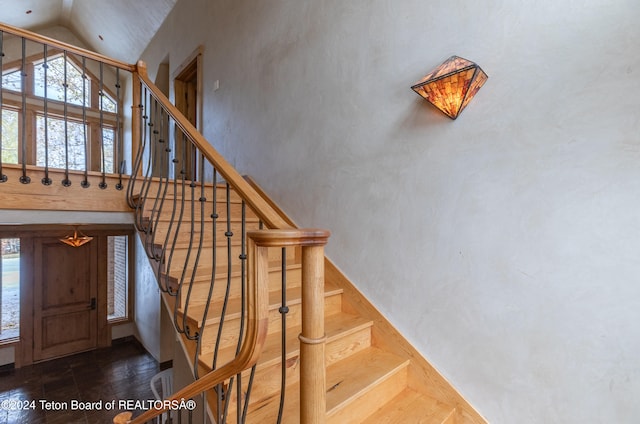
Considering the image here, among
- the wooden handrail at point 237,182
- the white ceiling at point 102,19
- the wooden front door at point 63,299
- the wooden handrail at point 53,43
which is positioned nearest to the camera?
the wooden handrail at point 237,182

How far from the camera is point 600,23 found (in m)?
1.16

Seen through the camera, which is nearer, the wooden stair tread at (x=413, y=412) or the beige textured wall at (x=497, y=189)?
the beige textured wall at (x=497, y=189)

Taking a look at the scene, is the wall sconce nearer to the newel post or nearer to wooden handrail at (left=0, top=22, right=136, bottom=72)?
the newel post

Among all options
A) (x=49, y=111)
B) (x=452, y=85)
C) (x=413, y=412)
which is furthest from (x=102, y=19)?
(x=413, y=412)

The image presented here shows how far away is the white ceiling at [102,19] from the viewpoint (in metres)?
4.83

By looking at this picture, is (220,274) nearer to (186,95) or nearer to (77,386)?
(186,95)

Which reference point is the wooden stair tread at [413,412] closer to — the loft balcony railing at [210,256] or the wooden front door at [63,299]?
the loft balcony railing at [210,256]

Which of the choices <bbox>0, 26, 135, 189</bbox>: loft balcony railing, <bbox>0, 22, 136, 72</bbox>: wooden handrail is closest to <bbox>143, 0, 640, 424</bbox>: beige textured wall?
<bbox>0, 22, 136, 72</bbox>: wooden handrail

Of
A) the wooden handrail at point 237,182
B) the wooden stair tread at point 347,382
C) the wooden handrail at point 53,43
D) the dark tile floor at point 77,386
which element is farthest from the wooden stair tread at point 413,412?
the dark tile floor at point 77,386

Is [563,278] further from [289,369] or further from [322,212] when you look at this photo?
[322,212]

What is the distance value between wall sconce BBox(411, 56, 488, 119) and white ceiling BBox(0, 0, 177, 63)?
4590 millimetres

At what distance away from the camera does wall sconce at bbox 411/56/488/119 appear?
1.45 meters

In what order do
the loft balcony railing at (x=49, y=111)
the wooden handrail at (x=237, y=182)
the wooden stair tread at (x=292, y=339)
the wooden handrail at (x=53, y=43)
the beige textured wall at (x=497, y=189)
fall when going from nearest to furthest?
the wooden handrail at (x=237, y=182)
the beige textured wall at (x=497, y=189)
the wooden stair tread at (x=292, y=339)
the wooden handrail at (x=53, y=43)
the loft balcony railing at (x=49, y=111)

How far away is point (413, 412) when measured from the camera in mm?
1515
